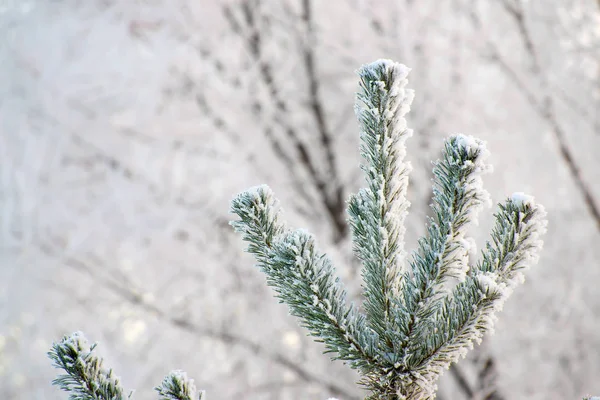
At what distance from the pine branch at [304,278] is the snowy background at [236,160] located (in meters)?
2.50

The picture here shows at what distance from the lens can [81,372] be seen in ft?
2.89

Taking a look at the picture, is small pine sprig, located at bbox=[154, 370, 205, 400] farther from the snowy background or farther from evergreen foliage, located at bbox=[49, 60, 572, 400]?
the snowy background

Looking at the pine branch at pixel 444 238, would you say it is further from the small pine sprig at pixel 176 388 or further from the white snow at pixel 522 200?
the small pine sprig at pixel 176 388

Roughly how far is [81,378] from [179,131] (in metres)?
3.38

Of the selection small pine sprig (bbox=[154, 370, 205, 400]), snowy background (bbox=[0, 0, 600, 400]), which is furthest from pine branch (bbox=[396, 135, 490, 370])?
snowy background (bbox=[0, 0, 600, 400])

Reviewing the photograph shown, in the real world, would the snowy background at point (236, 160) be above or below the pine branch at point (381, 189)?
above

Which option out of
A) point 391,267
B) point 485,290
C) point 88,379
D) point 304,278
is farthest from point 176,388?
point 485,290

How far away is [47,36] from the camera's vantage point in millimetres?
3645

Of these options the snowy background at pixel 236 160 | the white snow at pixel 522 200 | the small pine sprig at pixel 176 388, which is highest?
the snowy background at pixel 236 160

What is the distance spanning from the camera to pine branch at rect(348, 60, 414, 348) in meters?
0.82

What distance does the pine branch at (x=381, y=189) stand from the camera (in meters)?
0.82

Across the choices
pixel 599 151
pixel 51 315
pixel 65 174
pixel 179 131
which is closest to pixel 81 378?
pixel 179 131

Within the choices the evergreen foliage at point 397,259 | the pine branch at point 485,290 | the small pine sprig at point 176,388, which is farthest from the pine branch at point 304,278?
the small pine sprig at point 176,388

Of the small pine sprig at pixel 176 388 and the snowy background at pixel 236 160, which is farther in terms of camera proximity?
the snowy background at pixel 236 160
